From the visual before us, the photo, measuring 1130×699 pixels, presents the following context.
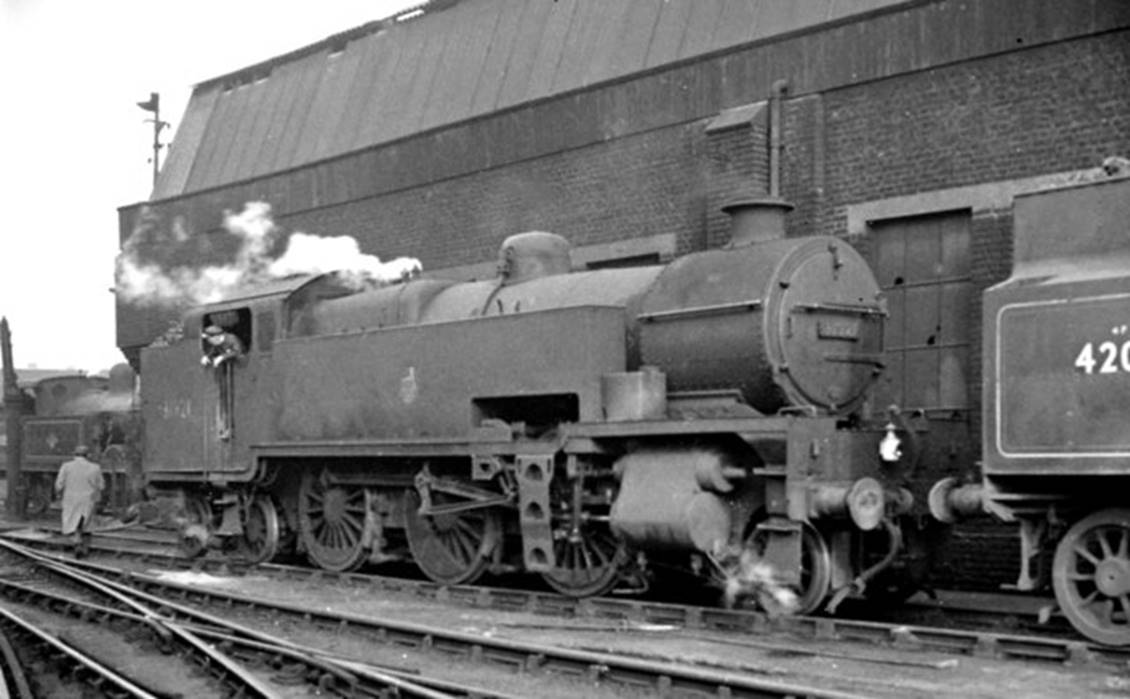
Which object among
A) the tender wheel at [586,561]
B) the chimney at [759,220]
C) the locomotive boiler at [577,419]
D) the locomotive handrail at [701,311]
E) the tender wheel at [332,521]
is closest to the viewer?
the locomotive boiler at [577,419]

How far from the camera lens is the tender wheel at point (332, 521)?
13781 millimetres

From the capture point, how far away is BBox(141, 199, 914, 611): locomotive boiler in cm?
1016

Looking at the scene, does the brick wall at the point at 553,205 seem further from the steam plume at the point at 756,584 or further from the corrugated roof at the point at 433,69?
the steam plume at the point at 756,584

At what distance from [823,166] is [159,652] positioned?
7.68 m

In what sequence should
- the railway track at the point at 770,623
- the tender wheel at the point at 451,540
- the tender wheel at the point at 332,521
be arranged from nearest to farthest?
the railway track at the point at 770,623
the tender wheel at the point at 451,540
the tender wheel at the point at 332,521

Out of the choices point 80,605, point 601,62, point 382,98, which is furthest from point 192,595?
point 382,98

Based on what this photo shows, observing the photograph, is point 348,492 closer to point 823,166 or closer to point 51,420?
point 823,166

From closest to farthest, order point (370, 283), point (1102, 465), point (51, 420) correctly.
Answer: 1. point (1102, 465)
2. point (370, 283)
3. point (51, 420)

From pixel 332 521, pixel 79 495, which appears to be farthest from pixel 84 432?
pixel 332 521

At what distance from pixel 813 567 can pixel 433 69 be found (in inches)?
494

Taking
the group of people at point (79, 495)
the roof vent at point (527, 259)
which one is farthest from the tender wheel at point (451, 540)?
the group of people at point (79, 495)

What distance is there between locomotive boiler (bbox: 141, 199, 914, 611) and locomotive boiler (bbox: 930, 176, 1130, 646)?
1.29 m

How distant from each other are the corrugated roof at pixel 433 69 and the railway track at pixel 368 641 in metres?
7.74

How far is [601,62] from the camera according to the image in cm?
1739
